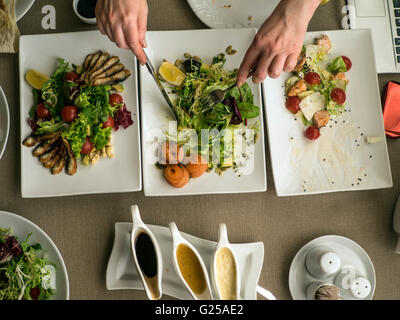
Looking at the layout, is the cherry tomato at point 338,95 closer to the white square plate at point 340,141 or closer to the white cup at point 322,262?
the white square plate at point 340,141

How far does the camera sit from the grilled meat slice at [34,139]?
1366 millimetres

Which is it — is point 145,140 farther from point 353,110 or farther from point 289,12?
point 353,110

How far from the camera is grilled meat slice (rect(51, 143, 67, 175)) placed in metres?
1.36

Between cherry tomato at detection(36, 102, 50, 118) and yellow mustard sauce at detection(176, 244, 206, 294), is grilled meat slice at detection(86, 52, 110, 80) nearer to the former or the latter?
cherry tomato at detection(36, 102, 50, 118)

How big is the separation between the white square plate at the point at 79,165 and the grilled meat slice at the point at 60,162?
0.8 inches

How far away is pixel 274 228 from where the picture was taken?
1.47 m

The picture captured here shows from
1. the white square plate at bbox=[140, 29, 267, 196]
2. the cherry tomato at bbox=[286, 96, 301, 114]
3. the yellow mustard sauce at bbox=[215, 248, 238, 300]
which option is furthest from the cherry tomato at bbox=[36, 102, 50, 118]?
the cherry tomato at bbox=[286, 96, 301, 114]

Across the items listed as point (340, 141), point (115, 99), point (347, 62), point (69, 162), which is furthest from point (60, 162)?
point (347, 62)

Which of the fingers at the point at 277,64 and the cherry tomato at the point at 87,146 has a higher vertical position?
the fingers at the point at 277,64

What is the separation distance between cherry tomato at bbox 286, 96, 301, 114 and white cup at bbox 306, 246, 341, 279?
0.55 metres

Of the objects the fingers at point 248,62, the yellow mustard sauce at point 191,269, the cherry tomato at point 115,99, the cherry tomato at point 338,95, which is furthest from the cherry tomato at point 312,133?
the cherry tomato at point 115,99

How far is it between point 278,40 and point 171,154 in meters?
0.55

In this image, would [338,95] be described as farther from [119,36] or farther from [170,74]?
[119,36]

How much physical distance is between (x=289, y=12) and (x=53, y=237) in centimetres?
118
